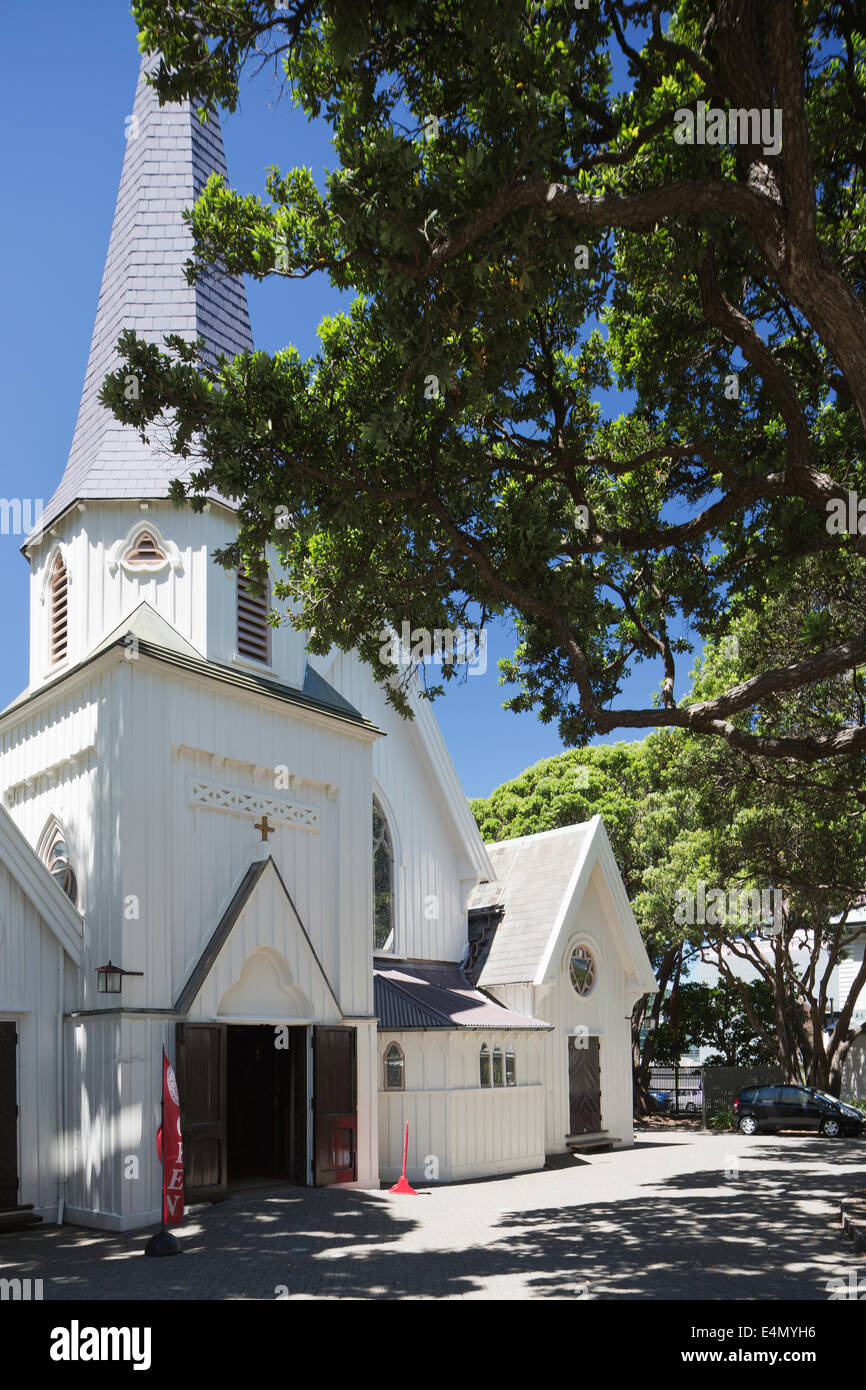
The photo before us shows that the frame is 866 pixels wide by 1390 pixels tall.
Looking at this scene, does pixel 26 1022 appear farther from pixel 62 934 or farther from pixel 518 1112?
pixel 518 1112

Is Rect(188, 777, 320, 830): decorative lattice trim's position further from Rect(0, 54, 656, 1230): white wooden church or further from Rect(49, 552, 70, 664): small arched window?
Rect(49, 552, 70, 664): small arched window

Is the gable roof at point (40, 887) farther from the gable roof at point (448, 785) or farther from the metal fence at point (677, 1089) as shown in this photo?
the metal fence at point (677, 1089)

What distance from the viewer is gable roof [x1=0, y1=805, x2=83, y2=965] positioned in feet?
51.9

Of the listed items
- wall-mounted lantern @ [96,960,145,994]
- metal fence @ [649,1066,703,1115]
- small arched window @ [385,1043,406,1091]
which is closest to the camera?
wall-mounted lantern @ [96,960,145,994]

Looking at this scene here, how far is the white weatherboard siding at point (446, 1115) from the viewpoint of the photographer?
2014cm

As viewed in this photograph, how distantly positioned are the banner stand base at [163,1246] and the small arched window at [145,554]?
1048 centimetres

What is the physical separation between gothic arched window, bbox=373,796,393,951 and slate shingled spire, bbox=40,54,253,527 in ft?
28.9

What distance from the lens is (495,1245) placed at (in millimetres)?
13055

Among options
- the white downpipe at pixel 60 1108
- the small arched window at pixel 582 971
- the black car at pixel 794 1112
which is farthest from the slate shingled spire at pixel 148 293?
the black car at pixel 794 1112

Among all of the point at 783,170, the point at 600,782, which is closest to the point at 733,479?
the point at 783,170

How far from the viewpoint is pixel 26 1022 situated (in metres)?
15.8

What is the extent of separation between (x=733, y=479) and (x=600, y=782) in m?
26.4
